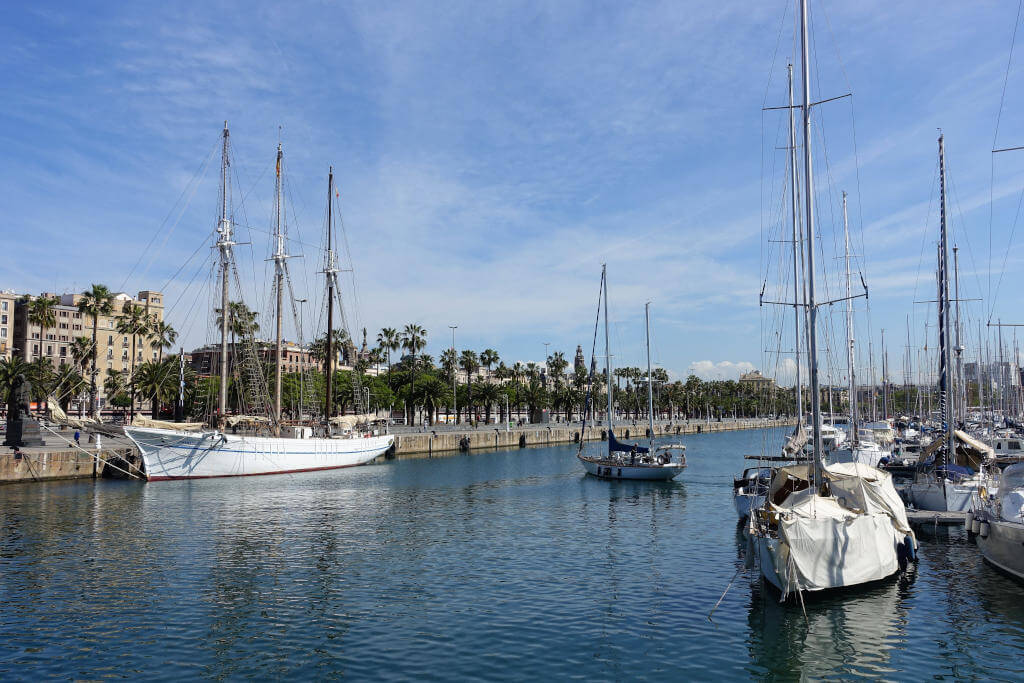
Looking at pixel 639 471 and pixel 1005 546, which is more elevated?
pixel 1005 546

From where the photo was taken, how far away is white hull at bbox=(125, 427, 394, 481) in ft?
187

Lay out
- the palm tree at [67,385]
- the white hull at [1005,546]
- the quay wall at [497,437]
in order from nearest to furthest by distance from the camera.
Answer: the white hull at [1005,546]
the palm tree at [67,385]
the quay wall at [497,437]

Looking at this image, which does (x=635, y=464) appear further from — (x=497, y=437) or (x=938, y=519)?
(x=497, y=437)

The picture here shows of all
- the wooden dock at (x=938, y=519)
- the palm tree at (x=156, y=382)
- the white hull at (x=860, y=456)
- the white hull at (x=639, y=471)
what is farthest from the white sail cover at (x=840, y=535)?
the palm tree at (x=156, y=382)

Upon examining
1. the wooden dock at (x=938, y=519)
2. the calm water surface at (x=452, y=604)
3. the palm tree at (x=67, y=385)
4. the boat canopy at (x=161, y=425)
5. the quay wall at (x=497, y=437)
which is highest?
the palm tree at (x=67, y=385)

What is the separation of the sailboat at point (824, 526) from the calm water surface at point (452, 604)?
955mm

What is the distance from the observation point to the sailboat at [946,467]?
3362cm

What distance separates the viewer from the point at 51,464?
55.0 meters

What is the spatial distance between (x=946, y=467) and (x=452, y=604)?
25.8 meters

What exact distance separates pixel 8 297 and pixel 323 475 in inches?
5739

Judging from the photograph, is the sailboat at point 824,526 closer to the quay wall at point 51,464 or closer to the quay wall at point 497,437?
the quay wall at point 51,464

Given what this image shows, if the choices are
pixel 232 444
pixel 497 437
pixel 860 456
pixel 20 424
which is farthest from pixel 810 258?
pixel 497 437

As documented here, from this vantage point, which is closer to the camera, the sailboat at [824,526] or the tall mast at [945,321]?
the sailboat at [824,526]

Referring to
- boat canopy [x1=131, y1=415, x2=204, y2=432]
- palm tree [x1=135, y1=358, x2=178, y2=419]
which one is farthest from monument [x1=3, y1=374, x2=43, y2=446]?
palm tree [x1=135, y1=358, x2=178, y2=419]
